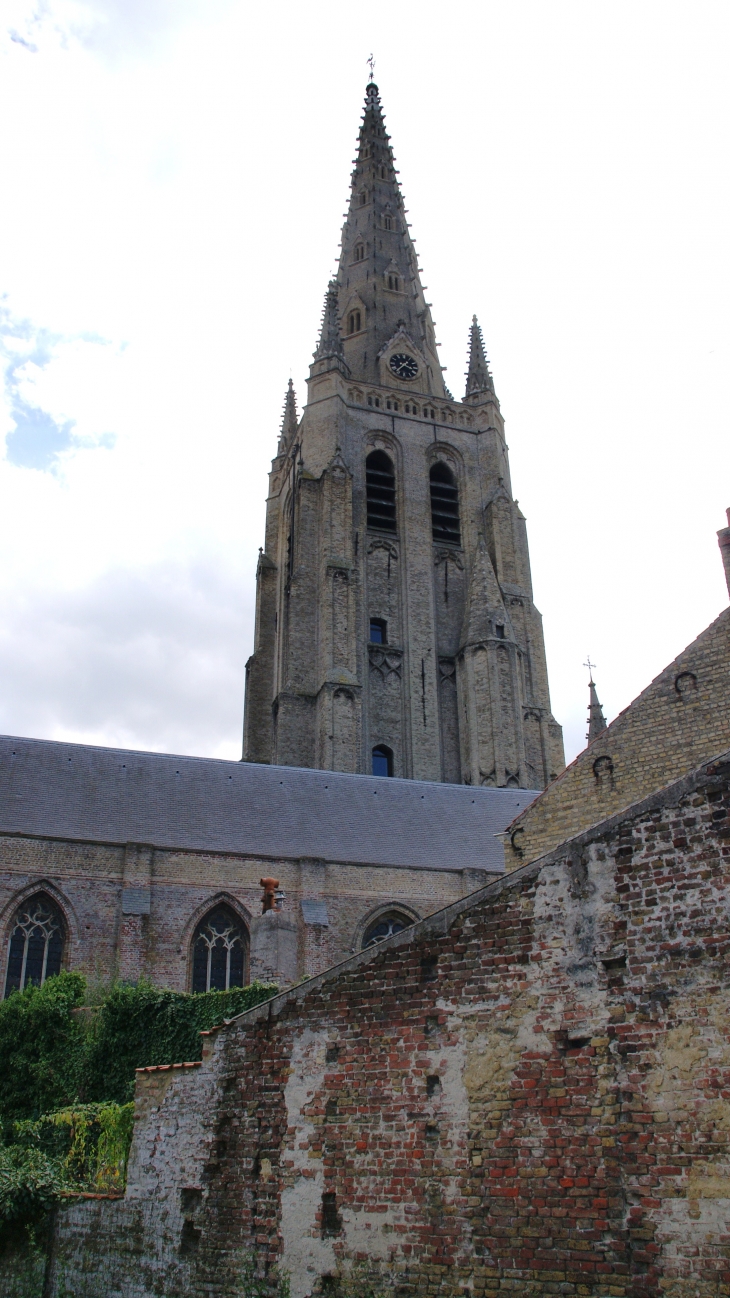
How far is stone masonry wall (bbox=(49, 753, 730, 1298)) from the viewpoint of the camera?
558 cm

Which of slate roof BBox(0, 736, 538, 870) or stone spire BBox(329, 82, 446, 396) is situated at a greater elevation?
stone spire BBox(329, 82, 446, 396)

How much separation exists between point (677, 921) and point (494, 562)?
3128 centimetres

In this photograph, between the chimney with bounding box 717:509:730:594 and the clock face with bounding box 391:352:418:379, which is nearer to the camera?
the chimney with bounding box 717:509:730:594

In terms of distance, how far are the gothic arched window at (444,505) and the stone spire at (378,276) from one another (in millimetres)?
4193

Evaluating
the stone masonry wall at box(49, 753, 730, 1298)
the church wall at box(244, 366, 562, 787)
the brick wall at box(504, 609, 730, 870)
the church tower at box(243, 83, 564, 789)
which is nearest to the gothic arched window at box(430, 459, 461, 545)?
the church tower at box(243, 83, 564, 789)

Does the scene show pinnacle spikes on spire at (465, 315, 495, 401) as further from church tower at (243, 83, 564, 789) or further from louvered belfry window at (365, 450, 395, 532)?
louvered belfry window at (365, 450, 395, 532)

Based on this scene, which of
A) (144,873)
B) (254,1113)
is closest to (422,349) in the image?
(144,873)

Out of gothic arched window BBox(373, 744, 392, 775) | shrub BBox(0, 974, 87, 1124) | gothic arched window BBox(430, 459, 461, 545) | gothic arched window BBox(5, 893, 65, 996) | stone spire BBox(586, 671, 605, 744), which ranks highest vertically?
gothic arched window BBox(430, 459, 461, 545)

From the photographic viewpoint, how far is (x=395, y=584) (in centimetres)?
3575

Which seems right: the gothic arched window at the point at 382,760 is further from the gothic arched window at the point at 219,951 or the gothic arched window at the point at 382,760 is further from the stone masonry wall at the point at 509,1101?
the stone masonry wall at the point at 509,1101

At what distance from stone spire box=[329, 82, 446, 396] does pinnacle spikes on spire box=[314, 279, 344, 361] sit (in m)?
1.93

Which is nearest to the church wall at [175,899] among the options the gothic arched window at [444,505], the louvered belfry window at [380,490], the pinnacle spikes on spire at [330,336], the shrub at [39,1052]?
the shrub at [39,1052]

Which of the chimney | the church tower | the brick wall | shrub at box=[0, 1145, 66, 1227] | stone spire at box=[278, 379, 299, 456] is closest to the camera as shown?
shrub at box=[0, 1145, 66, 1227]

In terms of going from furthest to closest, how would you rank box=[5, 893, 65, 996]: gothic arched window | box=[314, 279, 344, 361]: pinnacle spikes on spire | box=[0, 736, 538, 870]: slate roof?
box=[314, 279, 344, 361]: pinnacle spikes on spire, box=[0, 736, 538, 870]: slate roof, box=[5, 893, 65, 996]: gothic arched window
